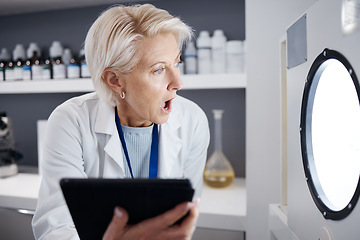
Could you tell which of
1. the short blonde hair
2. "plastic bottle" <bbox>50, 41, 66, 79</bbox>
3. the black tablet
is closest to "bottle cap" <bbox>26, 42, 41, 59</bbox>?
"plastic bottle" <bbox>50, 41, 66, 79</bbox>

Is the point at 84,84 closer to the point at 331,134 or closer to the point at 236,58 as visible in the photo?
the point at 236,58

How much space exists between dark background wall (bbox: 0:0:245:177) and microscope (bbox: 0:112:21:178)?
0.25 m

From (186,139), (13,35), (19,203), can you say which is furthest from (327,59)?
(13,35)

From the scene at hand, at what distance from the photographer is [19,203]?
144 cm

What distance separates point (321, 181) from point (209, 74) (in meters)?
0.80

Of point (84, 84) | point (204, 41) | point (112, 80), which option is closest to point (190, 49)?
point (204, 41)

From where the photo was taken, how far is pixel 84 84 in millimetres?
1515

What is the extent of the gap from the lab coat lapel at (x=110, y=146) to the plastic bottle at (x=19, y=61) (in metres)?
0.95

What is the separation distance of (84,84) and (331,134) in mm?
1179

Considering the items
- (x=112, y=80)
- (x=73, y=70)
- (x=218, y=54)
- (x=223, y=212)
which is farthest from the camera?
(x=73, y=70)

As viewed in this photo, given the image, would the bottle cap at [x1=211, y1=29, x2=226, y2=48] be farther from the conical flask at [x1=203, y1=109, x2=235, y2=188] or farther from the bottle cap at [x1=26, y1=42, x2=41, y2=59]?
the bottle cap at [x1=26, y1=42, x2=41, y2=59]

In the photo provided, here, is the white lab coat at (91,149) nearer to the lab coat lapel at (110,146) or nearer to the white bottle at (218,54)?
the lab coat lapel at (110,146)

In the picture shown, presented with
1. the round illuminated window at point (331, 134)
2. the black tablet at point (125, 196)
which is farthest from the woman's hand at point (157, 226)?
the round illuminated window at point (331, 134)

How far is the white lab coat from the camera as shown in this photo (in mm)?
912
